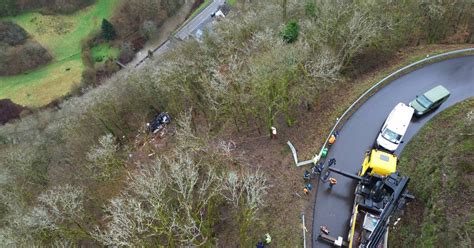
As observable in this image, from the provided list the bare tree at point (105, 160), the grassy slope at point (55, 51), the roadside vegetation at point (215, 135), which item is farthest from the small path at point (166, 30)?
the bare tree at point (105, 160)

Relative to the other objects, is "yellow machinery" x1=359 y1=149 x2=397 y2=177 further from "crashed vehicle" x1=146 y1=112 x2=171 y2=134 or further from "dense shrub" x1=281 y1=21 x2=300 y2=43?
"crashed vehicle" x1=146 y1=112 x2=171 y2=134

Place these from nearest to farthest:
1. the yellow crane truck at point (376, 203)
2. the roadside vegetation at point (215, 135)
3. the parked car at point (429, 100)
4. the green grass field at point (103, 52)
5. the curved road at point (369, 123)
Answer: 1. the yellow crane truck at point (376, 203)
2. the roadside vegetation at point (215, 135)
3. the curved road at point (369, 123)
4. the parked car at point (429, 100)
5. the green grass field at point (103, 52)

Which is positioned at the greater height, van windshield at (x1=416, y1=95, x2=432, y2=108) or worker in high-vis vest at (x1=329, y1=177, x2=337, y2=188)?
van windshield at (x1=416, y1=95, x2=432, y2=108)

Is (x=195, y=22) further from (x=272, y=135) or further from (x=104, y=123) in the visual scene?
(x=272, y=135)

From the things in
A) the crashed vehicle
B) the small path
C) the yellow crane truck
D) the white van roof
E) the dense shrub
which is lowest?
the small path

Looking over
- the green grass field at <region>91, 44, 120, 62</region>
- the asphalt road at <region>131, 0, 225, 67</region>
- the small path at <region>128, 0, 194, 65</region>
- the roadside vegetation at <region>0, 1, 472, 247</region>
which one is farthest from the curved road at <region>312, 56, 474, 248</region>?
the green grass field at <region>91, 44, 120, 62</region>

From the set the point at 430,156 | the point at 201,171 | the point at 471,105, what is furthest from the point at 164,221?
the point at 471,105

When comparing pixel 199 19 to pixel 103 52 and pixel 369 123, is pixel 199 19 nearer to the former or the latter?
pixel 103 52

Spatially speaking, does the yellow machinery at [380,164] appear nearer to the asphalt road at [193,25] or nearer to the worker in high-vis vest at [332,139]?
the worker in high-vis vest at [332,139]

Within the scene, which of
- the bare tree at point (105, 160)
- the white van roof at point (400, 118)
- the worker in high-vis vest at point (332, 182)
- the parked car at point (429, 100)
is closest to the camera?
the worker in high-vis vest at point (332, 182)
